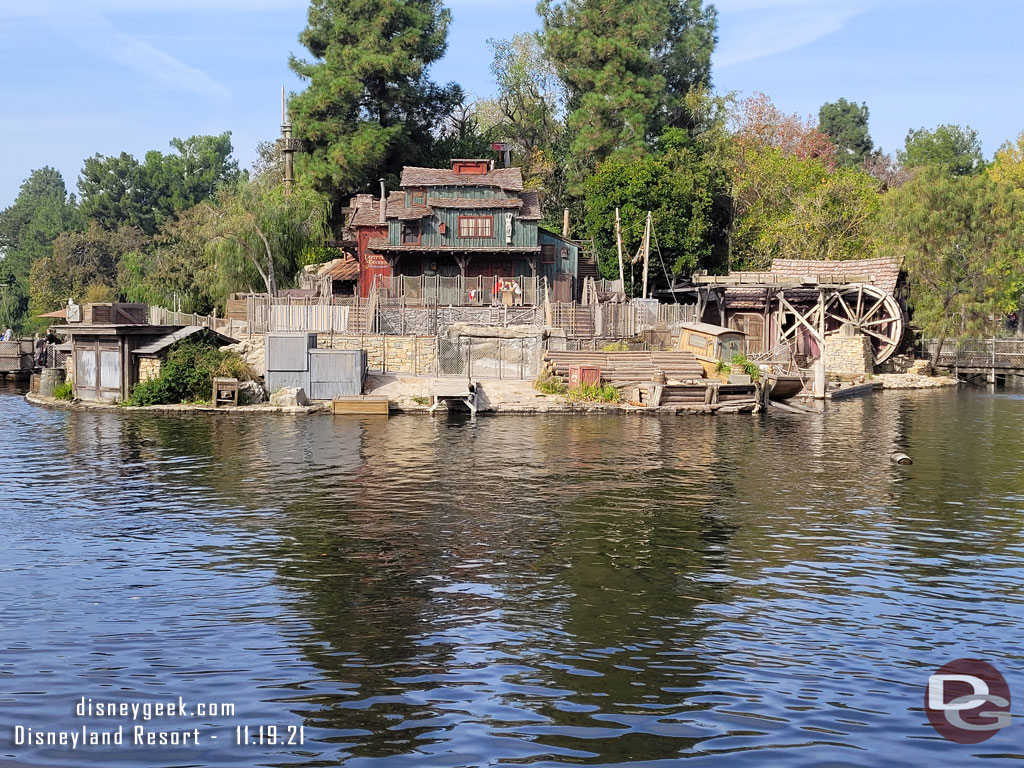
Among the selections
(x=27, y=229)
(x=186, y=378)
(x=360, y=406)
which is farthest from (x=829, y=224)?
(x=27, y=229)

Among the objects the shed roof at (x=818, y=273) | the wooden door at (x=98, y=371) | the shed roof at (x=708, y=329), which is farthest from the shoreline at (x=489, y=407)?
the shed roof at (x=818, y=273)

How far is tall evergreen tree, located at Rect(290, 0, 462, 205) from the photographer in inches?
2901

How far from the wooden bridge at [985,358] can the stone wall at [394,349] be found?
37.0 m

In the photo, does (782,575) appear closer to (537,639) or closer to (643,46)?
(537,639)

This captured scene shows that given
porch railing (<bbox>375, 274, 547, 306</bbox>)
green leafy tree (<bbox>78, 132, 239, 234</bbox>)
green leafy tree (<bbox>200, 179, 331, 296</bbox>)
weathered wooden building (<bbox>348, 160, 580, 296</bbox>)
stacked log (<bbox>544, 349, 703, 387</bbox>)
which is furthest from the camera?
green leafy tree (<bbox>78, 132, 239, 234</bbox>)

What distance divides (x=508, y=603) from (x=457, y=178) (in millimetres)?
48172

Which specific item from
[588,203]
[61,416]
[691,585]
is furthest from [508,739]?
[588,203]

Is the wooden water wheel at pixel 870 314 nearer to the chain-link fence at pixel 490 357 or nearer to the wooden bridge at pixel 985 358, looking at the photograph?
the wooden bridge at pixel 985 358

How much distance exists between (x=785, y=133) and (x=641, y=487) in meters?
69.7

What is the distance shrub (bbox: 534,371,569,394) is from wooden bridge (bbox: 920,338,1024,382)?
111 feet

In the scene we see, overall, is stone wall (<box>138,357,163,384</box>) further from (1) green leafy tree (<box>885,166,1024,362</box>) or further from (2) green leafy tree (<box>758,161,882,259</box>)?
(1) green leafy tree (<box>885,166,1024,362</box>)

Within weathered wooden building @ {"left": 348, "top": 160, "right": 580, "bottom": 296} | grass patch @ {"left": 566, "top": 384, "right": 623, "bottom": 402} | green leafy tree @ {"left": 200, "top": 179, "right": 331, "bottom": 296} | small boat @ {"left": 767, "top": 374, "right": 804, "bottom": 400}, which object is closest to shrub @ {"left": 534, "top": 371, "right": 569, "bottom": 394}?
grass patch @ {"left": 566, "top": 384, "right": 623, "bottom": 402}

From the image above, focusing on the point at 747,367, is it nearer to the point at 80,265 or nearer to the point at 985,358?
the point at 985,358

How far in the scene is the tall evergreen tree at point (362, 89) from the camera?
7369 centimetres
